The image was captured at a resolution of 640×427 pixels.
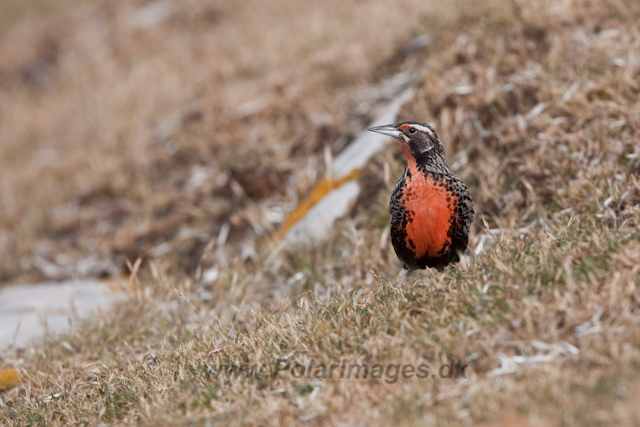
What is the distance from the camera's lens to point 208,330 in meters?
5.57

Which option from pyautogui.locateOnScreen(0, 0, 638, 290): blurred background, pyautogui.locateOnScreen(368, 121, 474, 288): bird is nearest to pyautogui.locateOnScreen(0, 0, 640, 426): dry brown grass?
pyautogui.locateOnScreen(0, 0, 638, 290): blurred background

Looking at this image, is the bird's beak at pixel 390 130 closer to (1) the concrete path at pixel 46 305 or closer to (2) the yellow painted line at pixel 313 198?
(2) the yellow painted line at pixel 313 198

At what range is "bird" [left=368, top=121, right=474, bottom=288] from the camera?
198 inches

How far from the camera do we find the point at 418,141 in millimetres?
5324

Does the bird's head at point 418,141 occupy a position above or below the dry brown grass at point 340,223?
above

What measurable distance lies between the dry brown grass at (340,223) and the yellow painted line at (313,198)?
0.76ft

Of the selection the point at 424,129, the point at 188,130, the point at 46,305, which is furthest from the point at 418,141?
the point at 188,130

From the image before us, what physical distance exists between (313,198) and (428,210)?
283cm

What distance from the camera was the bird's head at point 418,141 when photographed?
5270 millimetres

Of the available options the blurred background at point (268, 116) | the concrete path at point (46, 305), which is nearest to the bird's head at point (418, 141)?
the blurred background at point (268, 116)

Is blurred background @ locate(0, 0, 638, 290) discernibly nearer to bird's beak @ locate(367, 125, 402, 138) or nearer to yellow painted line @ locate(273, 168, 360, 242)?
yellow painted line @ locate(273, 168, 360, 242)

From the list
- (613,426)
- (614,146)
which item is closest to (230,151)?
(614,146)

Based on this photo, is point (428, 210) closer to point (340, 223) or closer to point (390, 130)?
point (390, 130)

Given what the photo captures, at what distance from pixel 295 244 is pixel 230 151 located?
8.99ft
